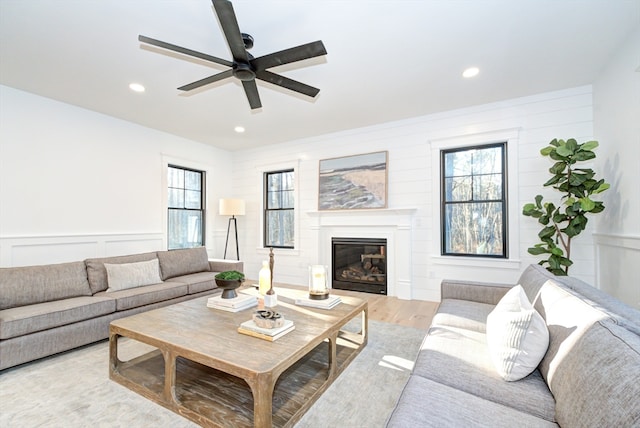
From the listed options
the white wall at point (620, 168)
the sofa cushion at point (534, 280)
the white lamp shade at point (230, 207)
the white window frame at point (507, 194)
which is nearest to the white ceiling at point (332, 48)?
the white wall at point (620, 168)

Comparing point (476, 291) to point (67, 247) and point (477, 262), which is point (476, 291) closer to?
point (477, 262)

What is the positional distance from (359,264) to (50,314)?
12.6ft

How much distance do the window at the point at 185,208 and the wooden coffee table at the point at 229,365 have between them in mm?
3135

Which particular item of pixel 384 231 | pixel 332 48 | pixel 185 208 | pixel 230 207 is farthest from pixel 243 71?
pixel 185 208

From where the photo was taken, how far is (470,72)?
3.06m

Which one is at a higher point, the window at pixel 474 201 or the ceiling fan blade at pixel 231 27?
the ceiling fan blade at pixel 231 27

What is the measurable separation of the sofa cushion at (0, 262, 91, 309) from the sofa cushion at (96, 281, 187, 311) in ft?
0.80

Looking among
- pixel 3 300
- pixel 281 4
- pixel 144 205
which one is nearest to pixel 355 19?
pixel 281 4

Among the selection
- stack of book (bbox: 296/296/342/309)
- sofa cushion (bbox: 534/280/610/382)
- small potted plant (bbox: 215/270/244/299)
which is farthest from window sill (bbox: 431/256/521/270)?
small potted plant (bbox: 215/270/244/299)

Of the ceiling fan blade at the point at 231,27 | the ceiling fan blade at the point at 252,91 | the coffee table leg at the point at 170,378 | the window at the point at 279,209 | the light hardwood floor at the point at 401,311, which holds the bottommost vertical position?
the light hardwood floor at the point at 401,311

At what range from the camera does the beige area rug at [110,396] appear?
1.67m

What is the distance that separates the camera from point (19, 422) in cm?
167

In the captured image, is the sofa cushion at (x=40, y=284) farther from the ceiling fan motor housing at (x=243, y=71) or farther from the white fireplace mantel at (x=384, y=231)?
the white fireplace mantel at (x=384, y=231)

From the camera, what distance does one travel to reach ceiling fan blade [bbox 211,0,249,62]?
1.61 meters
